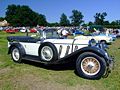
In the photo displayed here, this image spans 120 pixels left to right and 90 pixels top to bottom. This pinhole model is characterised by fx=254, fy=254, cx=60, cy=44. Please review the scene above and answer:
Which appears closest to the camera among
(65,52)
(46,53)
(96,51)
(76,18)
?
(96,51)

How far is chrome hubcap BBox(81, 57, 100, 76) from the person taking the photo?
297 inches

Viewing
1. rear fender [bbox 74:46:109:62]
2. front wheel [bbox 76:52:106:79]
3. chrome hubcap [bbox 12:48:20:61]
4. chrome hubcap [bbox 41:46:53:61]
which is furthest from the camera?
chrome hubcap [bbox 12:48:20:61]

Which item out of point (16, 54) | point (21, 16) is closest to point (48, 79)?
point (16, 54)

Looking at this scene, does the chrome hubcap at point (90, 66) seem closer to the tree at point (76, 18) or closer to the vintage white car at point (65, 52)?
the vintage white car at point (65, 52)

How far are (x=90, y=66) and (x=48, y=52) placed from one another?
1.85 meters

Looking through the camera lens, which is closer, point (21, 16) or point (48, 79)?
point (48, 79)

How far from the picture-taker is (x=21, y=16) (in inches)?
4360

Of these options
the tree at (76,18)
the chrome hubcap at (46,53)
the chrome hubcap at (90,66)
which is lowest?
the chrome hubcap at (90,66)

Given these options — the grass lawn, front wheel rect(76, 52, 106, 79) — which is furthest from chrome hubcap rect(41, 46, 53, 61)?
front wheel rect(76, 52, 106, 79)

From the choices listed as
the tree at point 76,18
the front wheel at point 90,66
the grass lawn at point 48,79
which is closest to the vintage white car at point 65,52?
the front wheel at point 90,66

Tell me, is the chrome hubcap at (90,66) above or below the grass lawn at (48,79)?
above

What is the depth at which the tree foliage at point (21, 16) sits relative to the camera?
108350 millimetres

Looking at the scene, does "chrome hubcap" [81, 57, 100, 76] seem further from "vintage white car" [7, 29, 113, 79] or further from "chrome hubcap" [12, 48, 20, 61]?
"chrome hubcap" [12, 48, 20, 61]

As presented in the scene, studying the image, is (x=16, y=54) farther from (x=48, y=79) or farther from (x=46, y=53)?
(x=48, y=79)
